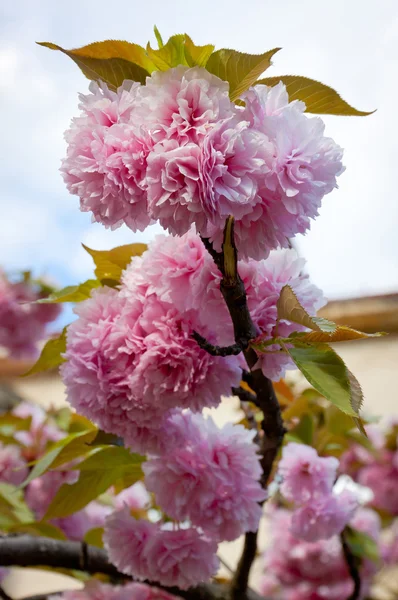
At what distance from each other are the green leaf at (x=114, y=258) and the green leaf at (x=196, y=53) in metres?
0.17

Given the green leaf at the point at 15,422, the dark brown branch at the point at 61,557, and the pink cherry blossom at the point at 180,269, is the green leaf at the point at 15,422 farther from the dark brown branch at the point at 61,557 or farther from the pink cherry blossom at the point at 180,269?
the pink cherry blossom at the point at 180,269

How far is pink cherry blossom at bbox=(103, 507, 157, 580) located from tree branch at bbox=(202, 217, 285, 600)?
11 cm

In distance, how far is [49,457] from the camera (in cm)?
52

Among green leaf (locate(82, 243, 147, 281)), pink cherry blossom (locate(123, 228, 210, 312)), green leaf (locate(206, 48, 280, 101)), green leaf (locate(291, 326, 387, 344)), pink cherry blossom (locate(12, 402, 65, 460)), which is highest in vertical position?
green leaf (locate(206, 48, 280, 101))

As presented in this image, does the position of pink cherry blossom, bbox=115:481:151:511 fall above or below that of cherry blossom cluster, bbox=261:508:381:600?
above

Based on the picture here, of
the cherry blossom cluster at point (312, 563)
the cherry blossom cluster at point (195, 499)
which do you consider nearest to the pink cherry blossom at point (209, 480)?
the cherry blossom cluster at point (195, 499)

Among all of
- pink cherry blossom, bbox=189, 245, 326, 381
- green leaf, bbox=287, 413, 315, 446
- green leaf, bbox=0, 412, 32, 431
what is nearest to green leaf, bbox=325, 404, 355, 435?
green leaf, bbox=287, 413, 315, 446

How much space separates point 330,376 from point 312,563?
3.49 feet

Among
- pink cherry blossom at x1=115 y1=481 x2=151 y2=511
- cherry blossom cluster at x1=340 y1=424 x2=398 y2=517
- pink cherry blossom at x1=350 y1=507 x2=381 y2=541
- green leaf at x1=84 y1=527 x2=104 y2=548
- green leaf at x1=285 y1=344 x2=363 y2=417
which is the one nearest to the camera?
green leaf at x1=285 y1=344 x2=363 y2=417

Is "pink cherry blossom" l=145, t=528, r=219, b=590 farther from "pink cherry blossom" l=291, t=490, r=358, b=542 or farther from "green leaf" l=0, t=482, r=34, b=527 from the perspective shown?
"green leaf" l=0, t=482, r=34, b=527

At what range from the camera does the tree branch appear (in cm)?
34

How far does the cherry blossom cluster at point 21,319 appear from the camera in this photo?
1378mm

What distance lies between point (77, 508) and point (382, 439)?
95 cm

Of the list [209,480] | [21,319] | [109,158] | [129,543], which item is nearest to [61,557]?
[129,543]
